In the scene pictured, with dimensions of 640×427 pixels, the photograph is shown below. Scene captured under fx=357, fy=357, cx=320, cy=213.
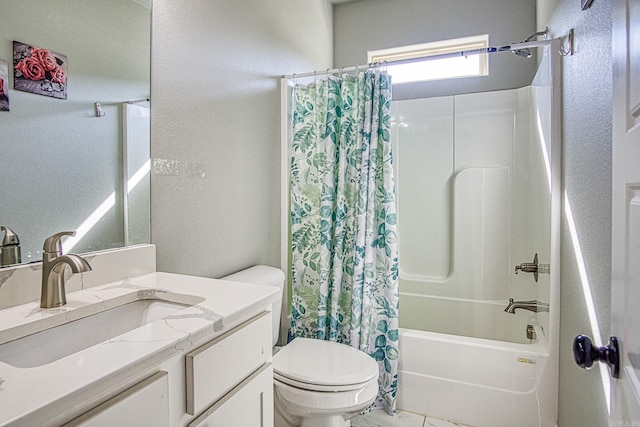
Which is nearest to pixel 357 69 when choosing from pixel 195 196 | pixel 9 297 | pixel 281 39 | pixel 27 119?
A: pixel 281 39

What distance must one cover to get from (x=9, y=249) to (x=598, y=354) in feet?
4.42

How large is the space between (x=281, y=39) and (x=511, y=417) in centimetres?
235

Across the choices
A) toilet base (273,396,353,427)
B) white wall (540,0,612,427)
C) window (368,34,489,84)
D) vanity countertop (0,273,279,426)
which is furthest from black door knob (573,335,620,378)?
window (368,34,489,84)

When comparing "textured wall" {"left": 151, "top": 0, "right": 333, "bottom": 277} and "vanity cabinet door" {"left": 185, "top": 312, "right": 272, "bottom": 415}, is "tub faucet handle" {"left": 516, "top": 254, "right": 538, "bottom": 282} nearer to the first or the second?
"textured wall" {"left": 151, "top": 0, "right": 333, "bottom": 277}

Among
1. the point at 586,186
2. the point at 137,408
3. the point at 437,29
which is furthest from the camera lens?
the point at 437,29

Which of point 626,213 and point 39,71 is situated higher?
point 39,71

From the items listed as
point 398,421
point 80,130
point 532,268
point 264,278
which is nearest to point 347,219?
point 264,278

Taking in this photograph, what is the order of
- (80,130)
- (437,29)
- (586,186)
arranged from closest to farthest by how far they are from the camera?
(80,130) → (586,186) → (437,29)

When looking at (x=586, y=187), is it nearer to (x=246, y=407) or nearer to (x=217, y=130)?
(x=246, y=407)

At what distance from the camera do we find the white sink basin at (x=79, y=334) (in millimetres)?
728

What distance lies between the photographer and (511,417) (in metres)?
1.73

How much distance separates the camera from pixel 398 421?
186 cm

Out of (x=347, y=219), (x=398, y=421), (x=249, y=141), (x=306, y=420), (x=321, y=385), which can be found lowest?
(x=398, y=421)

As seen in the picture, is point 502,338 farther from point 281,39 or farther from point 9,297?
point 9,297
